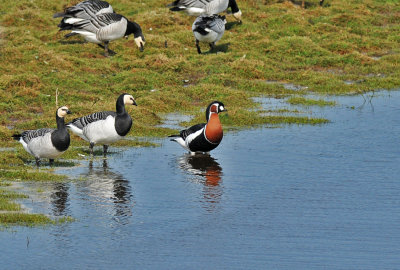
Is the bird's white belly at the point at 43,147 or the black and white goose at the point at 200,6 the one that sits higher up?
the black and white goose at the point at 200,6

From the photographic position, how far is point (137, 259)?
10820mm

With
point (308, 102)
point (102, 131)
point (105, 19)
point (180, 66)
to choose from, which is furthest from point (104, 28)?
point (102, 131)

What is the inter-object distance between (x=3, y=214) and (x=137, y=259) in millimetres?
2823

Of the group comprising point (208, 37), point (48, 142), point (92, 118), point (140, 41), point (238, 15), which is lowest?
point (48, 142)

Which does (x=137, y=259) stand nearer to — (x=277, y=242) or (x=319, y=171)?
(x=277, y=242)

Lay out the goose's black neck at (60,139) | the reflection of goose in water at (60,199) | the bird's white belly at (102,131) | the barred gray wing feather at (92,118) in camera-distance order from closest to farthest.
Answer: the reflection of goose in water at (60,199)
the goose's black neck at (60,139)
the bird's white belly at (102,131)
the barred gray wing feather at (92,118)

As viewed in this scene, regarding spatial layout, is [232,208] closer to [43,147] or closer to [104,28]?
[43,147]

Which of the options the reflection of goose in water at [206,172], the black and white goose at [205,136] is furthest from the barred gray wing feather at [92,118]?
the reflection of goose in water at [206,172]

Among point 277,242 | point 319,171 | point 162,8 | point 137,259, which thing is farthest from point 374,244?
point 162,8

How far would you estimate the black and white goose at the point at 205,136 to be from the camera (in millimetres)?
17438

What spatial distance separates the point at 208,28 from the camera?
2881 centimetres

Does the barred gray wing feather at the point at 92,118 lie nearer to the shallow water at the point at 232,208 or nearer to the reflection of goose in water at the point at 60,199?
the shallow water at the point at 232,208

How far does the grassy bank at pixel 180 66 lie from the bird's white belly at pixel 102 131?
2.37 ft

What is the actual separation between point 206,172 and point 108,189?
8.15 feet
